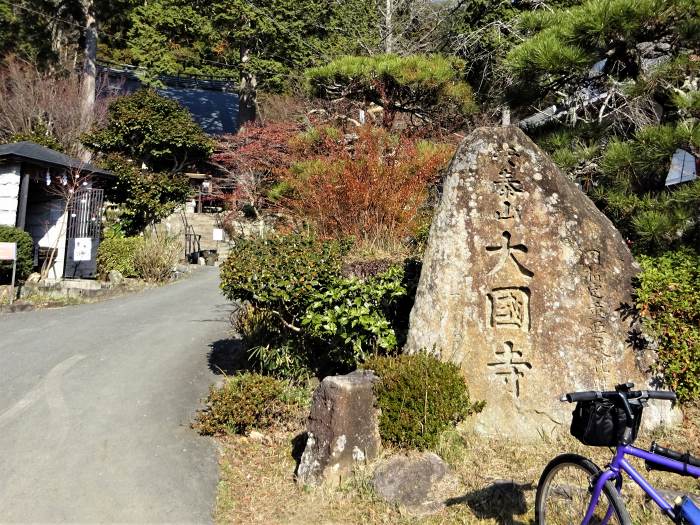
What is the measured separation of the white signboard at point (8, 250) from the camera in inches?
412

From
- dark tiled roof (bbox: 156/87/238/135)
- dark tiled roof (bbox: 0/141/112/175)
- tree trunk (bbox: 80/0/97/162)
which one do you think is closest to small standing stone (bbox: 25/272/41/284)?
dark tiled roof (bbox: 0/141/112/175)

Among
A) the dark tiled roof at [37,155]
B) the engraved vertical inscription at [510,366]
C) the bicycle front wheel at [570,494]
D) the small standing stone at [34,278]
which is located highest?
the dark tiled roof at [37,155]

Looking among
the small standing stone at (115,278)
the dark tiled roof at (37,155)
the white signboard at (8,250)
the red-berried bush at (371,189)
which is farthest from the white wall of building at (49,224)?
the red-berried bush at (371,189)

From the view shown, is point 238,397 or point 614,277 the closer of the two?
point 614,277

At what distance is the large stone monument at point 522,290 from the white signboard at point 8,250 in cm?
927

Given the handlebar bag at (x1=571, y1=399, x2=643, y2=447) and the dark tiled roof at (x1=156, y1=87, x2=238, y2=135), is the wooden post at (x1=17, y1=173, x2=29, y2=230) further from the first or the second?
the dark tiled roof at (x1=156, y1=87, x2=238, y2=135)

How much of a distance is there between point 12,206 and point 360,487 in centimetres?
1180

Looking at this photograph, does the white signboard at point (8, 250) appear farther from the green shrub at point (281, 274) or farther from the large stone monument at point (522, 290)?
the large stone monument at point (522, 290)

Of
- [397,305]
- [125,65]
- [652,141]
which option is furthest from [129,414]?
[125,65]

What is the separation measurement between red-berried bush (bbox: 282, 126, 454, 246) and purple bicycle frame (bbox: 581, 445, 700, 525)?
5.39 metres

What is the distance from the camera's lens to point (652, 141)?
507 centimetres

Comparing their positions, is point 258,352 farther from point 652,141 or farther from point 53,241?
point 53,241

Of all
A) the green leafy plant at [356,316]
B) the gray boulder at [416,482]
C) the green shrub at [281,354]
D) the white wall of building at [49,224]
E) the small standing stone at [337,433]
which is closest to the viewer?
the gray boulder at [416,482]

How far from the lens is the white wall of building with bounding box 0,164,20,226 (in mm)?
12141
